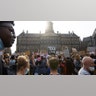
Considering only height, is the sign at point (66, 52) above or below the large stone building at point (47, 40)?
below

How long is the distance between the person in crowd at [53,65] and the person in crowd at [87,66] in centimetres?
31

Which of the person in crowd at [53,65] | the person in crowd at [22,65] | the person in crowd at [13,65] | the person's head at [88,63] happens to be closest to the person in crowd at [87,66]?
the person's head at [88,63]

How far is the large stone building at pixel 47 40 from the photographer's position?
328cm

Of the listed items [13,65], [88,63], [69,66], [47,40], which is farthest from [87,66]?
[13,65]

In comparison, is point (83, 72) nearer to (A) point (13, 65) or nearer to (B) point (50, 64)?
(B) point (50, 64)

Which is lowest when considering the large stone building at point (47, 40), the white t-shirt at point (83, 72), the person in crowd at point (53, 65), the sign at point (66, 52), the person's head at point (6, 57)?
the white t-shirt at point (83, 72)

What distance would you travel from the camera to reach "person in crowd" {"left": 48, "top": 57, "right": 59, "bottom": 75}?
130 inches

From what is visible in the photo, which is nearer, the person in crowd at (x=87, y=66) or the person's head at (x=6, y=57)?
the person's head at (x=6, y=57)

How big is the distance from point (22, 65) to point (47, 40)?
0.45m

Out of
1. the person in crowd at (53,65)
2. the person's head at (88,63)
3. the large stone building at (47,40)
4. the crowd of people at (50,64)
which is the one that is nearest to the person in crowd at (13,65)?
the crowd of people at (50,64)

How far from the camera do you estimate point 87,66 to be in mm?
3309

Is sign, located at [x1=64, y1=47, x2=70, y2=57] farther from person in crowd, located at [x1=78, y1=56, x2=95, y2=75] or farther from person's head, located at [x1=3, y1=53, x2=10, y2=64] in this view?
person's head, located at [x1=3, y1=53, x2=10, y2=64]

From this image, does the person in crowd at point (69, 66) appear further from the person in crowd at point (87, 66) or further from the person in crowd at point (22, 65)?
the person in crowd at point (22, 65)
